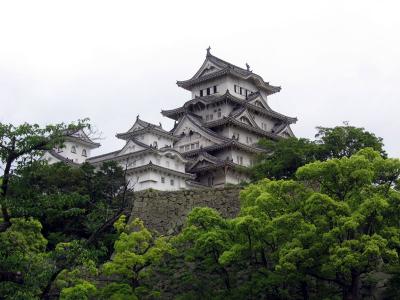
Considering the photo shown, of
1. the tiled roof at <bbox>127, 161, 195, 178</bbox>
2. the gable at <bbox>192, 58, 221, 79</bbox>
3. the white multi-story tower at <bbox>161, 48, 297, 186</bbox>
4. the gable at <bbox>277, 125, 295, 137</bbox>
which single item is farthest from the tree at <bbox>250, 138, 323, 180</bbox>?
the gable at <bbox>192, 58, 221, 79</bbox>

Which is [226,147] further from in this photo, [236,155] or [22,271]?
[22,271]

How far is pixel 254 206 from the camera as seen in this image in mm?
21391

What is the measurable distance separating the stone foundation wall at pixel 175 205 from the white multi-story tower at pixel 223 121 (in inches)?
757

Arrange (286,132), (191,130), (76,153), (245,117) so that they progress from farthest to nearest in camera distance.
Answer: (76,153) → (286,132) → (245,117) → (191,130)

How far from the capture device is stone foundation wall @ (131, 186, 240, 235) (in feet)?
86.3

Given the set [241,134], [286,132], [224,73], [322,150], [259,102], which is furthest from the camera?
[286,132]

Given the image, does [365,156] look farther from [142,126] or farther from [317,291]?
[142,126]

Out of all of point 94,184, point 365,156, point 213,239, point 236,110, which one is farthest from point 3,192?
point 236,110

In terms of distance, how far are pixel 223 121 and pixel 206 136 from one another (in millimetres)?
1559

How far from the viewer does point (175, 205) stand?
27.0 m

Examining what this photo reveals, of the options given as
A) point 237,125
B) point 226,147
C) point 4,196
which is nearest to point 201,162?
point 226,147

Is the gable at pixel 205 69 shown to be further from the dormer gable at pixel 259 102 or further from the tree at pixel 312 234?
the tree at pixel 312 234

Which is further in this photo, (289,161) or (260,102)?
(260,102)

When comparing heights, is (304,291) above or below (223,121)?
below
